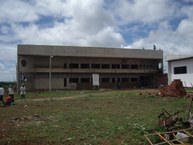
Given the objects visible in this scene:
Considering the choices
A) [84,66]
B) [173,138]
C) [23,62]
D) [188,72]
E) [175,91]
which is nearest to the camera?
[173,138]

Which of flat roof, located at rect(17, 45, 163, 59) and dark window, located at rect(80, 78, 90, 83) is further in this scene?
dark window, located at rect(80, 78, 90, 83)

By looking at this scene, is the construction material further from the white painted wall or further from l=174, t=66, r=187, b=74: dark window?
l=174, t=66, r=187, b=74: dark window

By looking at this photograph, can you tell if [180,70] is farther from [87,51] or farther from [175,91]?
[175,91]

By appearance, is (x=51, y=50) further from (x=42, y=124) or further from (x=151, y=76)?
(x=42, y=124)

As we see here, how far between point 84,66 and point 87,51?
3334 mm

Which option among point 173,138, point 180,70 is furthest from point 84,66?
point 173,138

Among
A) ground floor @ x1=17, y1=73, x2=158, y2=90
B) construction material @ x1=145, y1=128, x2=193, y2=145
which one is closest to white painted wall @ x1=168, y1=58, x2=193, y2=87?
ground floor @ x1=17, y1=73, x2=158, y2=90

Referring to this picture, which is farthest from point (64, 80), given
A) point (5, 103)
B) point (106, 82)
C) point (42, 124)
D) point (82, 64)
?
point (42, 124)

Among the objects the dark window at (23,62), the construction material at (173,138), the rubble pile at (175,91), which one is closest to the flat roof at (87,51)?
the dark window at (23,62)

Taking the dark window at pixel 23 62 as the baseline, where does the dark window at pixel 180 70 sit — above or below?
below

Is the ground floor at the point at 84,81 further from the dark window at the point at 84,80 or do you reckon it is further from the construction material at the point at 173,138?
the construction material at the point at 173,138

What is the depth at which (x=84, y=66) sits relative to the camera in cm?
5956

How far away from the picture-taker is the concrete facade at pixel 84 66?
54750mm

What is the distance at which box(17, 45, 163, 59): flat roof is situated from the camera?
54.2m
